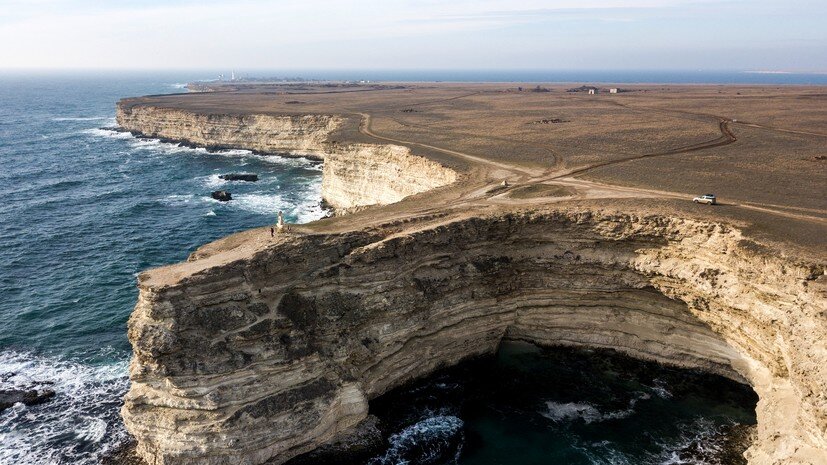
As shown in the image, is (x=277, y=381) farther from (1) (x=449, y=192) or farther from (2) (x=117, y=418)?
(1) (x=449, y=192)

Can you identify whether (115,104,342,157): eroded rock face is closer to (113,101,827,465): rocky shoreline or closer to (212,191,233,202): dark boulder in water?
(212,191,233,202): dark boulder in water

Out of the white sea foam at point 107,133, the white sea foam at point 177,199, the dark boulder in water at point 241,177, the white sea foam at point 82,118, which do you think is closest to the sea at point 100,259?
the white sea foam at point 177,199

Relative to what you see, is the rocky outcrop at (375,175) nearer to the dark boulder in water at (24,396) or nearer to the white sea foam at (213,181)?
the white sea foam at (213,181)

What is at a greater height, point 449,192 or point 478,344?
point 449,192

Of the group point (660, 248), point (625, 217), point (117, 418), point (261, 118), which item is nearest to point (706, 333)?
point (660, 248)

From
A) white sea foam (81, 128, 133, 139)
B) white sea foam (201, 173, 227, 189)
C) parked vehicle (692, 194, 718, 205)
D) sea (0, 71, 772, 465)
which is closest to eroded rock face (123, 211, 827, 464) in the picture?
sea (0, 71, 772, 465)

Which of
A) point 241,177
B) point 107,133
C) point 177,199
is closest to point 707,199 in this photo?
point 177,199

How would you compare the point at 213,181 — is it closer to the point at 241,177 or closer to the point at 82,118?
the point at 241,177
